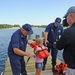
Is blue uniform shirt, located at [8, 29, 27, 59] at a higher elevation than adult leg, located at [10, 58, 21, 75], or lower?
higher

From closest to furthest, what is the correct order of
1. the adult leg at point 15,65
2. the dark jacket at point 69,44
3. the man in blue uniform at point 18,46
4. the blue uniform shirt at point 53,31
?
the dark jacket at point 69,44 < the man in blue uniform at point 18,46 < the adult leg at point 15,65 < the blue uniform shirt at point 53,31

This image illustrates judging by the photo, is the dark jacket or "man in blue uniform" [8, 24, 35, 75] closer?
the dark jacket

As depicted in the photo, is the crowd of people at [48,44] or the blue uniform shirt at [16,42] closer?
the crowd of people at [48,44]

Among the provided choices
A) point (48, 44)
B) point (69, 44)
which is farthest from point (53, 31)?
point (69, 44)

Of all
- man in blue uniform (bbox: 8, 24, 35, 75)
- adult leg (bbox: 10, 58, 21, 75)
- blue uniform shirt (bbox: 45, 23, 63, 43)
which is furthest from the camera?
blue uniform shirt (bbox: 45, 23, 63, 43)

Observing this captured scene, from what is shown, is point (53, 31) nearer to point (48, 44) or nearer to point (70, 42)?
point (48, 44)

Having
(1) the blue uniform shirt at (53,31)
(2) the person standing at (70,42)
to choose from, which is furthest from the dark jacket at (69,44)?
(1) the blue uniform shirt at (53,31)

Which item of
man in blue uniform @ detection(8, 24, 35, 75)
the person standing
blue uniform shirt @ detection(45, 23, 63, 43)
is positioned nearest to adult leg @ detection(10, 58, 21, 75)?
man in blue uniform @ detection(8, 24, 35, 75)

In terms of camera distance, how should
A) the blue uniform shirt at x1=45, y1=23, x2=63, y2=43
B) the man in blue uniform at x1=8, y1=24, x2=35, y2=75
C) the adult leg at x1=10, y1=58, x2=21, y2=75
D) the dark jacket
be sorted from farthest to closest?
the blue uniform shirt at x1=45, y1=23, x2=63, y2=43
the adult leg at x1=10, y1=58, x2=21, y2=75
the man in blue uniform at x1=8, y1=24, x2=35, y2=75
the dark jacket

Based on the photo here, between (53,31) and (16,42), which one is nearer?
(16,42)

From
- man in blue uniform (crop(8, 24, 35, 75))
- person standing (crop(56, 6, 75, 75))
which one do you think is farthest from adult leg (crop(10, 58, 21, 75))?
person standing (crop(56, 6, 75, 75))

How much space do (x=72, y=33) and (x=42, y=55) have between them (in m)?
3.00

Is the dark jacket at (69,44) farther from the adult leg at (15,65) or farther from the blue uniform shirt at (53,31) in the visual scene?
the blue uniform shirt at (53,31)

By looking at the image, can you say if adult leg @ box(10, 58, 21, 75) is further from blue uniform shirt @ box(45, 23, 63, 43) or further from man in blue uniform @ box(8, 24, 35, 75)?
blue uniform shirt @ box(45, 23, 63, 43)
